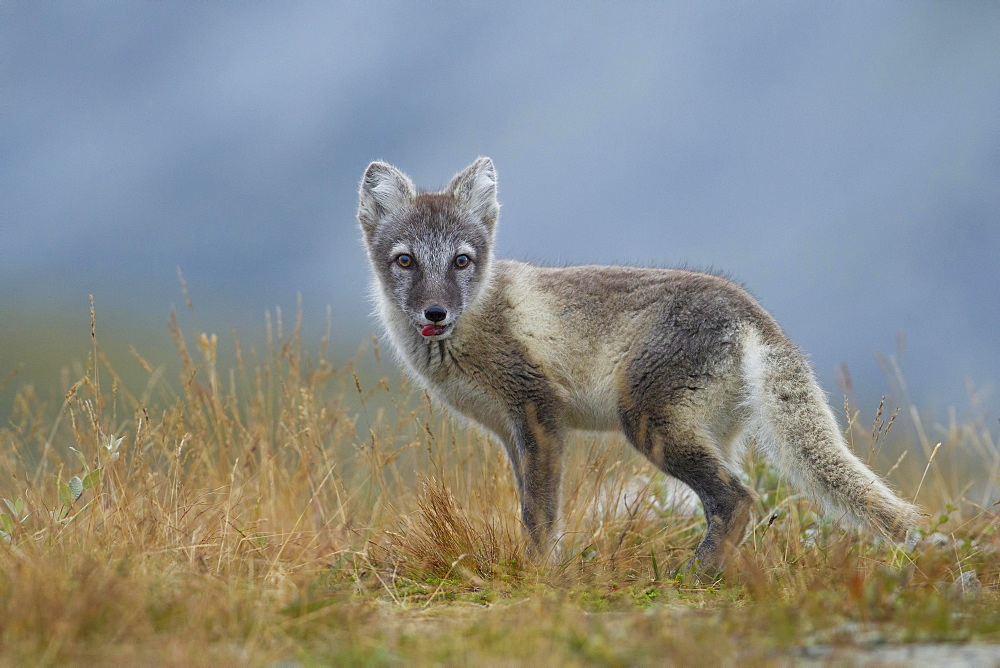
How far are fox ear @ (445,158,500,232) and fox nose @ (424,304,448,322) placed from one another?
1026mm

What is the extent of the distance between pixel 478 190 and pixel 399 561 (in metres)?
2.53

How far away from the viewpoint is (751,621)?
8.81 ft

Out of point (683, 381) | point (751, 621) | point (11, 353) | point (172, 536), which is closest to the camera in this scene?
point (751, 621)

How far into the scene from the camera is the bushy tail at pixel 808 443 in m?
4.07

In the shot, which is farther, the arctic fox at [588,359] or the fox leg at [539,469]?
the fox leg at [539,469]

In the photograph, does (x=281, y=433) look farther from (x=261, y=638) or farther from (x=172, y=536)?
(x=261, y=638)

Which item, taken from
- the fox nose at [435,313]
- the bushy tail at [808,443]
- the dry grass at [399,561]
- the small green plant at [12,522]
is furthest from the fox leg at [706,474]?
the small green plant at [12,522]

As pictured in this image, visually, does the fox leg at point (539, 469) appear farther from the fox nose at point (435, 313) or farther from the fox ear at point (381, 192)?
the fox ear at point (381, 192)

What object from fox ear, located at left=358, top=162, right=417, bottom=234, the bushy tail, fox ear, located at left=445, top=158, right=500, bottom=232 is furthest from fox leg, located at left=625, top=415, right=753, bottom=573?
fox ear, located at left=358, top=162, right=417, bottom=234

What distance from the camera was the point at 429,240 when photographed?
5.31m

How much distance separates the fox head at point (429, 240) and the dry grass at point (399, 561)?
74 cm

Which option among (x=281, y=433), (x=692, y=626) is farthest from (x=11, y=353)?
(x=692, y=626)

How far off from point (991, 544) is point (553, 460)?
2302mm

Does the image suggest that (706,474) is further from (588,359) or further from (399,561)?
(399,561)
